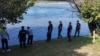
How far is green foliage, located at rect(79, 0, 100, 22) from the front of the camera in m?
32.6

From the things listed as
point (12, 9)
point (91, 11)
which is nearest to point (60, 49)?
point (12, 9)

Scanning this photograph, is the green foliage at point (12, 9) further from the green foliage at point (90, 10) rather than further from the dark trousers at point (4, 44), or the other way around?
the green foliage at point (90, 10)

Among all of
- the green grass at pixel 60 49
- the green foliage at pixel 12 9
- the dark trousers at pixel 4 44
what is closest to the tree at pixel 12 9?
the green foliage at pixel 12 9

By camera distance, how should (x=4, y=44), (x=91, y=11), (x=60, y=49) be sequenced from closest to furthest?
(x=60, y=49), (x=4, y=44), (x=91, y=11)

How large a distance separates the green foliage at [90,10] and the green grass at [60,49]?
11.2ft

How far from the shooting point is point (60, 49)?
2750 cm

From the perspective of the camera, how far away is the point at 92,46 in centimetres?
2836

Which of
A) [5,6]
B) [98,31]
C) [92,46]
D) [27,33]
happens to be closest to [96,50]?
[92,46]

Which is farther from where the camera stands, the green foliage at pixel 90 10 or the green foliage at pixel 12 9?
the green foliage at pixel 90 10

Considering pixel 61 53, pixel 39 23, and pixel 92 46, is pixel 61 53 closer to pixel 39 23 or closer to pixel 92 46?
→ pixel 92 46

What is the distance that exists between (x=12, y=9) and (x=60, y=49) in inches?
196

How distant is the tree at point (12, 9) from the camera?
2508 centimetres

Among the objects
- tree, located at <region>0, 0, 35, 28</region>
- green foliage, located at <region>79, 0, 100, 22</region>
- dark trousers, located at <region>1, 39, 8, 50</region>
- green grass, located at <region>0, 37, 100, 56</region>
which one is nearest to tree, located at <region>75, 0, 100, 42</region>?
green foliage, located at <region>79, 0, 100, 22</region>

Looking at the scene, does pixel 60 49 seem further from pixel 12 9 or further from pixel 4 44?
pixel 12 9
